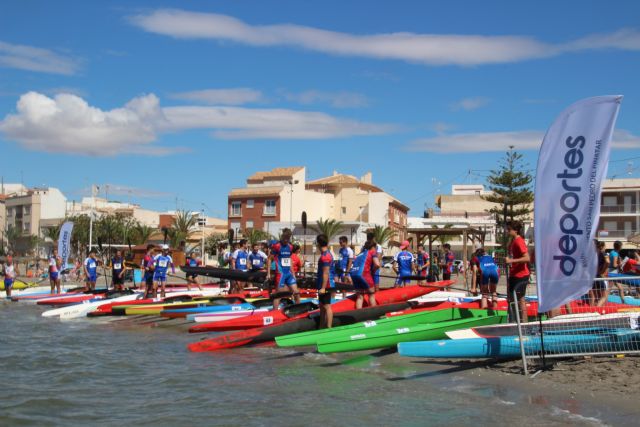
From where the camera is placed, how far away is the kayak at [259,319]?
41.7 ft

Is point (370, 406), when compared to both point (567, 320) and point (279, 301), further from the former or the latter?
point (279, 301)

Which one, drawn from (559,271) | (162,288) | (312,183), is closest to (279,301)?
(162,288)

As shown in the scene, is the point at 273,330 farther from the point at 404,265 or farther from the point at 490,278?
the point at 404,265

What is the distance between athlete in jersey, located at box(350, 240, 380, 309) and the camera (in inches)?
504

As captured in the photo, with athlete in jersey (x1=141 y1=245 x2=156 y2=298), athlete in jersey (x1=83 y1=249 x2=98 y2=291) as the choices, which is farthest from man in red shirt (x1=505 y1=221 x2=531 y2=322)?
athlete in jersey (x1=83 y1=249 x2=98 y2=291)

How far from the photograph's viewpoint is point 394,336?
10.1m

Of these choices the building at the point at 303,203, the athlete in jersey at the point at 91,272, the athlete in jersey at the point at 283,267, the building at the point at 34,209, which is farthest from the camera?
the building at the point at 34,209

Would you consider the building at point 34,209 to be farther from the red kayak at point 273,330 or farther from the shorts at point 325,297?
the shorts at point 325,297

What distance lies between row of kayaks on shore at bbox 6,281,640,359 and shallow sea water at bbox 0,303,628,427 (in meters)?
0.35

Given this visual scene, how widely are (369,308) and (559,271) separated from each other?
486cm

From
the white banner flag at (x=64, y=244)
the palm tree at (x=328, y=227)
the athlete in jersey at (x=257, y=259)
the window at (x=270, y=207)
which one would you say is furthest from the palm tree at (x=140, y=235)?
the athlete in jersey at (x=257, y=259)

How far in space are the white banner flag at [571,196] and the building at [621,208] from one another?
59135 mm

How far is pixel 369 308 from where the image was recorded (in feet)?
40.0

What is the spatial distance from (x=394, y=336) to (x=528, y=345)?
6.66 feet
